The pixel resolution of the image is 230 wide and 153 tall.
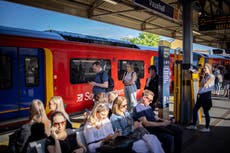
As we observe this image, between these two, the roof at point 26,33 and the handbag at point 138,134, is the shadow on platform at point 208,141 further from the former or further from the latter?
the roof at point 26,33

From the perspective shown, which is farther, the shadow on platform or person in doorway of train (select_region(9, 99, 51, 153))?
the shadow on platform

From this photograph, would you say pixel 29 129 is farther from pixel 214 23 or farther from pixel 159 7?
pixel 214 23

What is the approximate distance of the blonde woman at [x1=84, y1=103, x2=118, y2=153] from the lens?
3.46 m

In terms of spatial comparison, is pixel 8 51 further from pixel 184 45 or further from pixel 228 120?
pixel 228 120

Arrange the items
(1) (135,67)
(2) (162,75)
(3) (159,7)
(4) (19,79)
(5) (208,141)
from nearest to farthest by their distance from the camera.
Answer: (5) (208,141)
(3) (159,7)
(2) (162,75)
(4) (19,79)
(1) (135,67)

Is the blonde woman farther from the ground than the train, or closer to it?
closer to it

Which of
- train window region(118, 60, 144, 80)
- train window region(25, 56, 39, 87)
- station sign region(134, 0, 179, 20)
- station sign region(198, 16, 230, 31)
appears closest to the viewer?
station sign region(134, 0, 179, 20)

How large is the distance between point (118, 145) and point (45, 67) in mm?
5179

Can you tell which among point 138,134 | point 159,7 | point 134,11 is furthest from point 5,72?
point 134,11

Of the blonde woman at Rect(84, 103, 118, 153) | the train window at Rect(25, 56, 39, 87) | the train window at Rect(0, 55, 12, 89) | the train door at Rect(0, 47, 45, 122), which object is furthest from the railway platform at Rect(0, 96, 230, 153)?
the train window at Rect(25, 56, 39, 87)

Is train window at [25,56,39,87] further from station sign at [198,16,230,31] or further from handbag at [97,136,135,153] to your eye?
station sign at [198,16,230,31]

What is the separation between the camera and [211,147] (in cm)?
530

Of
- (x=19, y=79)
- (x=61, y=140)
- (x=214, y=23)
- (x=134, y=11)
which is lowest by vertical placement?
(x=61, y=140)

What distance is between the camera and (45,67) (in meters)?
7.95
